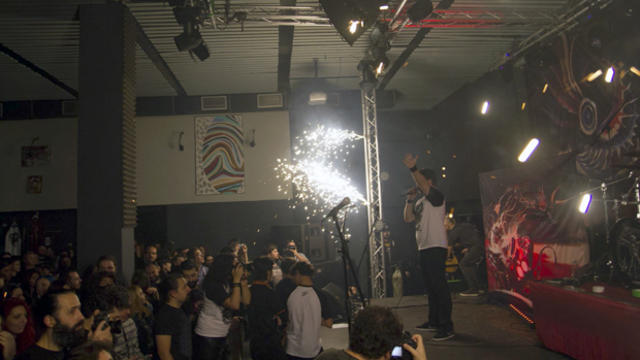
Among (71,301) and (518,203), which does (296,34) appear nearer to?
(518,203)

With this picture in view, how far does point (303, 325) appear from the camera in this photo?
10.8 feet

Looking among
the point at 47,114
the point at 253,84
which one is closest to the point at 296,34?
the point at 253,84

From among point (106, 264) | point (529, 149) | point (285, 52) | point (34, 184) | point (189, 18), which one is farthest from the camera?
point (34, 184)

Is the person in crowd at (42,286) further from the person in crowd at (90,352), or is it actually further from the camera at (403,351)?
the camera at (403,351)

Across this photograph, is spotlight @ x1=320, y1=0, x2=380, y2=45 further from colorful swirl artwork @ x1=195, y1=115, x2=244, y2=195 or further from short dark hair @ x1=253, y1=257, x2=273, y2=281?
colorful swirl artwork @ x1=195, y1=115, x2=244, y2=195

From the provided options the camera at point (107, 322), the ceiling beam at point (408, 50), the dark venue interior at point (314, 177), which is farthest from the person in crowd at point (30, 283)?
the ceiling beam at point (408, 50)

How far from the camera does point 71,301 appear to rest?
2.49m

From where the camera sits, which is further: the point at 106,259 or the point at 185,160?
the point at 185,160

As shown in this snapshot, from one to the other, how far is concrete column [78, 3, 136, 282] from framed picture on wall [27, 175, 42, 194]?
538 centimetres

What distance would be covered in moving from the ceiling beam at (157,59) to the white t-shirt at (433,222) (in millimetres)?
4395

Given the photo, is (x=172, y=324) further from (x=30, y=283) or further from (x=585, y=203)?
(x=585, y=203)

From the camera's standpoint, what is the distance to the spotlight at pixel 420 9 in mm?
5281

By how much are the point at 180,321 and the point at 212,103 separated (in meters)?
7.31

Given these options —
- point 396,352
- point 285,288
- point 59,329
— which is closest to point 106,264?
point 285,288
